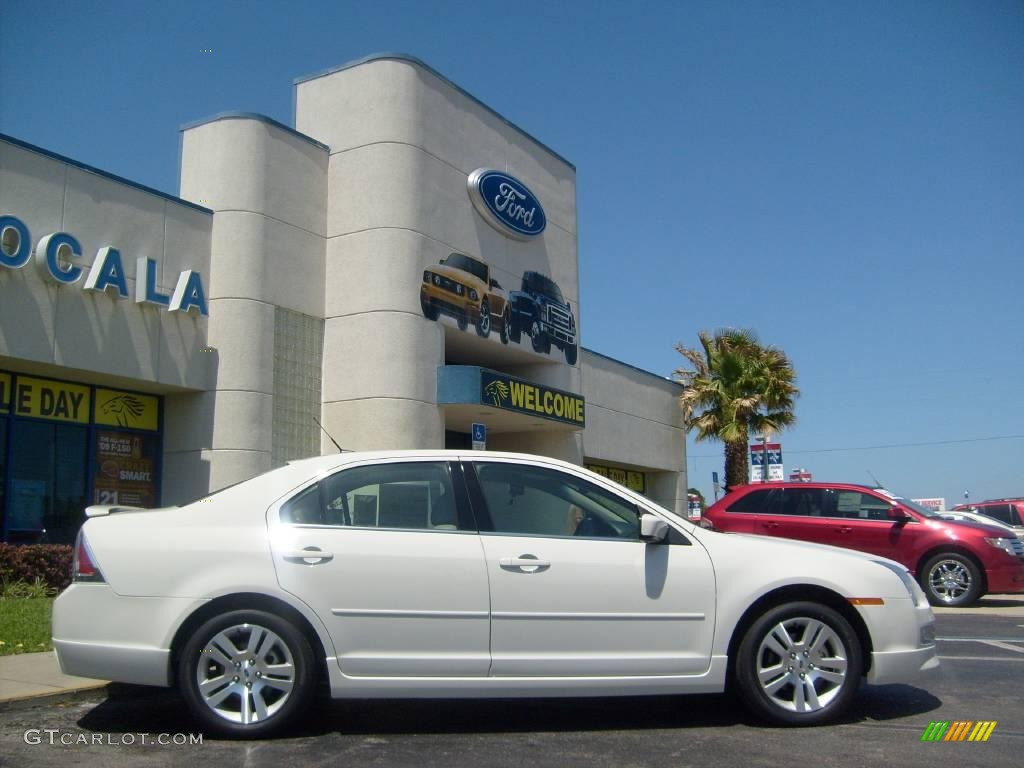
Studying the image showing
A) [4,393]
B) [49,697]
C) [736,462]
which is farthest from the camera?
[736,462]

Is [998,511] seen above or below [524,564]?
above

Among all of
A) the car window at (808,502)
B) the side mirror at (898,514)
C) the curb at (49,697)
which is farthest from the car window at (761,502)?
the curb at (49,697)

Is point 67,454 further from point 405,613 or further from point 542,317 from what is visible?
point 405,613

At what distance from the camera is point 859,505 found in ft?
44.1

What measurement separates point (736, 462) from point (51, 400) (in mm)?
19557

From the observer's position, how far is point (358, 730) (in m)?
5.61

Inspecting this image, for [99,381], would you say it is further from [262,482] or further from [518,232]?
[262,482]

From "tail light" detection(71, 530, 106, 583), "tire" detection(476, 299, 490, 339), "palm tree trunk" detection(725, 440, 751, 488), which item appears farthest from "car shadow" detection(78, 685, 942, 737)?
"palm tree trunk" detection(725, 440, 751, 488)

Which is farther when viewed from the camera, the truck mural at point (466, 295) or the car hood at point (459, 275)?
the car hood at point (459, 275)

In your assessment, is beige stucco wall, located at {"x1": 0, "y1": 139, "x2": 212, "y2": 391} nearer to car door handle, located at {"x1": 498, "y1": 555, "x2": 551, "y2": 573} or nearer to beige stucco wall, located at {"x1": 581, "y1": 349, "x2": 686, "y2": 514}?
car door handle, located at {"x1": 498, "y1": 555, "x2": 551, "y2": 573}

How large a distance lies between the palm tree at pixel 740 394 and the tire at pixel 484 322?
1053cm

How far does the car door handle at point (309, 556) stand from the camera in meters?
5.42

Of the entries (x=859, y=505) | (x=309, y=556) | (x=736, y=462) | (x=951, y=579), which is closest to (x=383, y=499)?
(x=309, y=556)

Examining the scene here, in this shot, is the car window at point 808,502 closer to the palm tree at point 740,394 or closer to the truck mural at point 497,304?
the truck mural at point 497,304
